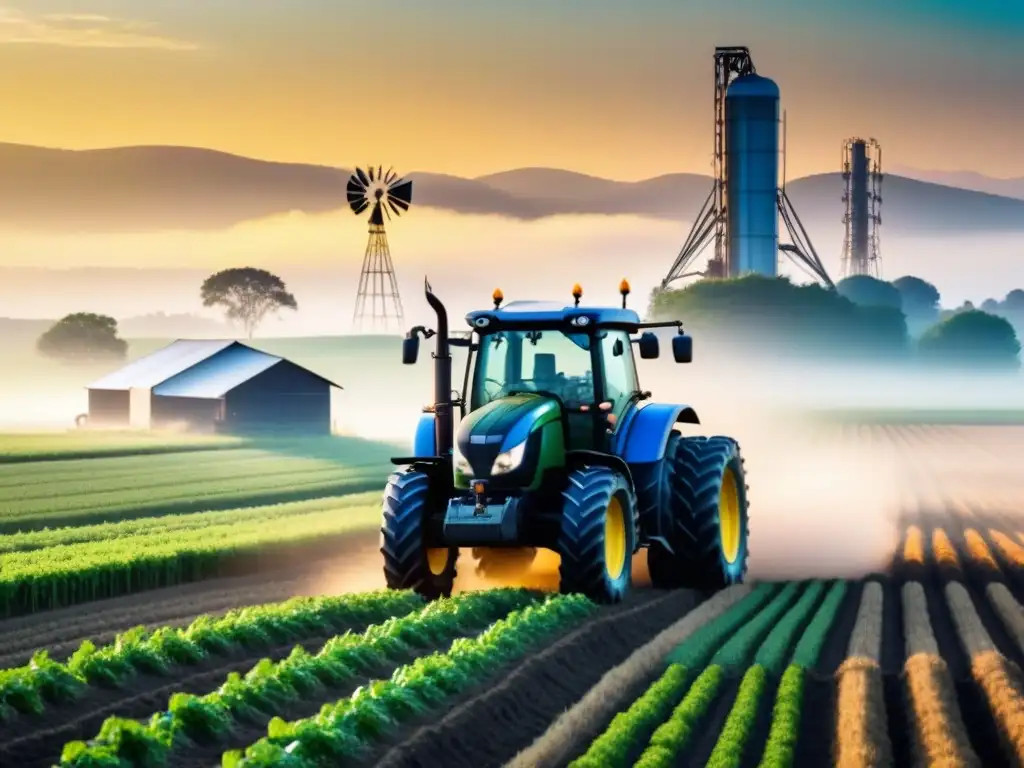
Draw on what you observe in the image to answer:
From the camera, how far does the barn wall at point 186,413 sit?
64.3 metres

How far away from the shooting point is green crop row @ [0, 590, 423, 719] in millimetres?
12539

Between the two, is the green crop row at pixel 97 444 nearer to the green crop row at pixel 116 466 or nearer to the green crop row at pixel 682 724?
the green crop row at pixel 116 466

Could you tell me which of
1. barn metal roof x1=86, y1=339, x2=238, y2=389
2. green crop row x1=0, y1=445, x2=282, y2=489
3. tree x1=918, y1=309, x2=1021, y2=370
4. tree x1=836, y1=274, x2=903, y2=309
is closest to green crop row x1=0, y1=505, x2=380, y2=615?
green crop row x1=0, y1=445, x2=282, y2=489

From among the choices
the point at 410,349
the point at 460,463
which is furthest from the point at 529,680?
the point at 410,349

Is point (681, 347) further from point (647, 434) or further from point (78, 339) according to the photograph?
point (78, 339)

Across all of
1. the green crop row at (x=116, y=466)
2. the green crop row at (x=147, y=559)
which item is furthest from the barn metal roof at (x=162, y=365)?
the green crop row at (x=147, y=559)

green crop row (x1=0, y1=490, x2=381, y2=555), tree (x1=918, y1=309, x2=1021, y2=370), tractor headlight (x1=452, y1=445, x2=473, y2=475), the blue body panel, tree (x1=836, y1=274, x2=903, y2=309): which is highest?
tree (x1=836, y1=274, x2=903, y2=309)

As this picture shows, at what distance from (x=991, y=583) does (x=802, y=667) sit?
795 cm

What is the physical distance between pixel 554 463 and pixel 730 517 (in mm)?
4542

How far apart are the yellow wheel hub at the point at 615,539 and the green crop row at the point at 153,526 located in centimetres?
1076

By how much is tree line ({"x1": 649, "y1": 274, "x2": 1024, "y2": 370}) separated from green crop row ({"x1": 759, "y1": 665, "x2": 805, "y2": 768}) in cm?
6867

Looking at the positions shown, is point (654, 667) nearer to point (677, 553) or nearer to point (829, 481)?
point (677, 553)

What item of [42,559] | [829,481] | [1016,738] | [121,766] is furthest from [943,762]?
[829,481]

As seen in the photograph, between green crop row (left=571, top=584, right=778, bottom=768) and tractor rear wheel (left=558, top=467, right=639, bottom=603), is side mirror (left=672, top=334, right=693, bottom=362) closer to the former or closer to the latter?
tractor rear wheel (left=558, top=467, right=639, bottom=603)
